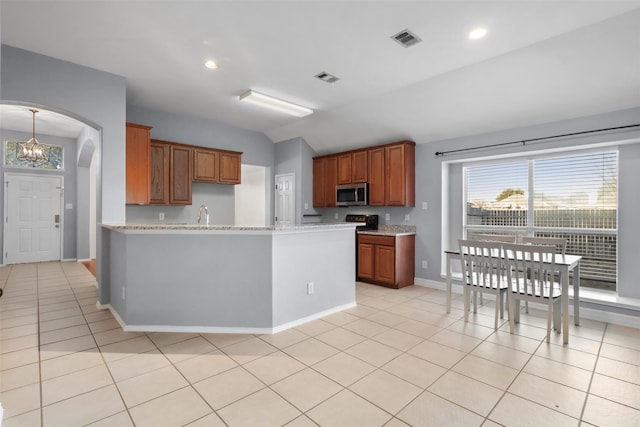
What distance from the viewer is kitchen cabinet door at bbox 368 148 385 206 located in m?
5.31

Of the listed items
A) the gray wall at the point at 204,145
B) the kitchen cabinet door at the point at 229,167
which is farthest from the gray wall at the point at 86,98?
the kitchen cabinet door at the point at 229,167

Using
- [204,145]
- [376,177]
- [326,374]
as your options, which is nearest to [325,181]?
[376,177]

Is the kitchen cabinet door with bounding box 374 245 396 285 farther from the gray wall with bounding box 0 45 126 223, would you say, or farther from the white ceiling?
the gray wall with bounding box 0 45 126 223

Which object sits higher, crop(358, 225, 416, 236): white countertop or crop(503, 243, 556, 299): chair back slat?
crop(358, 225, 416, 236): white countertop

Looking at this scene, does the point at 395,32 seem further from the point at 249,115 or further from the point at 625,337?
the point at 625,337

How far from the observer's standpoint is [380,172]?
17.5 ft

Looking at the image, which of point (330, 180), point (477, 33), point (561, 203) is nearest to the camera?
point (477, 33)

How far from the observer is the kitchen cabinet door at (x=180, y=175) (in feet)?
17.0

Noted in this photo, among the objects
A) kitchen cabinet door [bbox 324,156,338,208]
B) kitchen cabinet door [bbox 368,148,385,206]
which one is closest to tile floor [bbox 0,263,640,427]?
kitchen cabinet door [bbox 368,148,385,206]

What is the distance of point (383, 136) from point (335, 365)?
3.89 metres

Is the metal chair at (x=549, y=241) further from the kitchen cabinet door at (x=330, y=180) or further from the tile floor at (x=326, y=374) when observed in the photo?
the kitchen cabinet door at (x=330, y=180)

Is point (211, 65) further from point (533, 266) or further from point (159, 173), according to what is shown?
point (533, 266)

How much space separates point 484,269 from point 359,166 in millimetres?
2932

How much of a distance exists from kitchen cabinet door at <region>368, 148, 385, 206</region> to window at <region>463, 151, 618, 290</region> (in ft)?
4.44
